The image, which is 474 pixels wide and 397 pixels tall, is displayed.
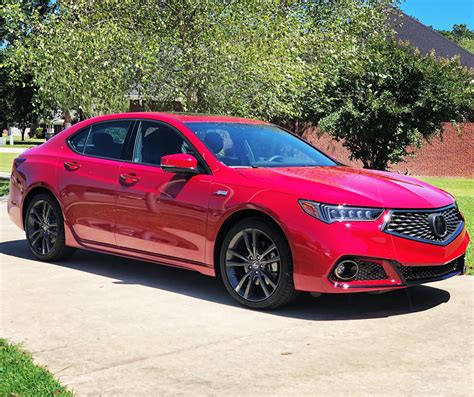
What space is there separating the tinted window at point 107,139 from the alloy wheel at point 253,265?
192 centimetres

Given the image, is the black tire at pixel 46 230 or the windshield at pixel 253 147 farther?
the black tire at pixel 46 230

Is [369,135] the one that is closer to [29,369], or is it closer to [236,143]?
[236,143]

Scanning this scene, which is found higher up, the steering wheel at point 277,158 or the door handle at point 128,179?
the steering wheel at point 277,158

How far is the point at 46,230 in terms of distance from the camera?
8.19 metres

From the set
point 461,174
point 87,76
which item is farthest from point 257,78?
point 461,174

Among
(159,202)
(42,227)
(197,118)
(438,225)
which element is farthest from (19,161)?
(438,225)

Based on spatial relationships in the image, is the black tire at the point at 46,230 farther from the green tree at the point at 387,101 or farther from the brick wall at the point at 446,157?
the brick wall at the point at 446,157

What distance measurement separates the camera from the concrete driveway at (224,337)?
173 inches

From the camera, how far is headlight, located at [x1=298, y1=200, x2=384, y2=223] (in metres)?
5.74

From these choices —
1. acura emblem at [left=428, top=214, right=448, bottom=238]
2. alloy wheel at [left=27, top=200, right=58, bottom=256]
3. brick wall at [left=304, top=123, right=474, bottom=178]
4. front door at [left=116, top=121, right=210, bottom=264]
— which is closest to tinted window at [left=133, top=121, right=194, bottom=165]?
front door at [left=116, top=121, right=210, bottom=264]

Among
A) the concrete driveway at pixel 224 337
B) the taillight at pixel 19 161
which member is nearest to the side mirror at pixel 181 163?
the concrete driveway at pixel 224 337

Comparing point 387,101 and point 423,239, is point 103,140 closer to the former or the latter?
point 423,239

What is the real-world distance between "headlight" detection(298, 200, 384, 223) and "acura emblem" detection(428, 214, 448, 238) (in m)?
0.50

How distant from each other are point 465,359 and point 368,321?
1091 mm
